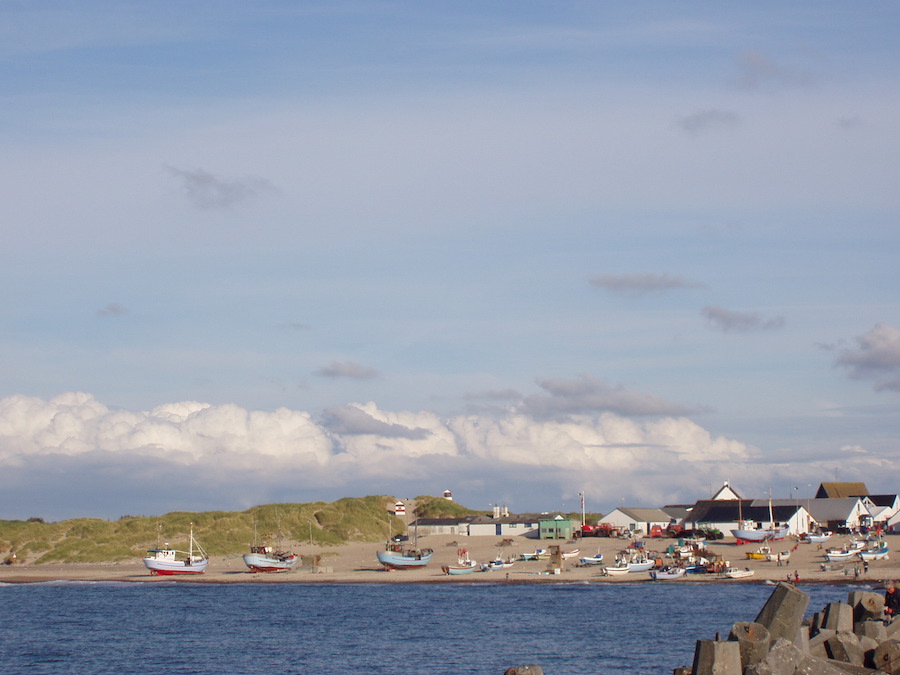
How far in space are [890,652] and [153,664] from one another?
41.6 metres

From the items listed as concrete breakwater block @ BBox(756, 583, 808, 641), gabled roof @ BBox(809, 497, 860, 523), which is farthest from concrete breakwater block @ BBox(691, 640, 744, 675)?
gabled roof @ BBox(809, 497, 860, 523)

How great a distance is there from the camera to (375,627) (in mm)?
67500

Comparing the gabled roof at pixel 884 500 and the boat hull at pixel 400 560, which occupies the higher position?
the gabled roof at pixel 884 500

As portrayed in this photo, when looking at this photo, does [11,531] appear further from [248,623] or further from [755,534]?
[755,534]

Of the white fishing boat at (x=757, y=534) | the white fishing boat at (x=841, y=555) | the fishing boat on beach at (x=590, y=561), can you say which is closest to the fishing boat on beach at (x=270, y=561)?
the fishing boat on beach at (x=590, y=561)

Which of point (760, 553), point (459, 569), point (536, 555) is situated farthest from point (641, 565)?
point (459, 569)

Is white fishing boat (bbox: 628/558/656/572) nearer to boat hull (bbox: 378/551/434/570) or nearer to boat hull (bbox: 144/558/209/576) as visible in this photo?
boat hull (bbox: 378/551/434/570)

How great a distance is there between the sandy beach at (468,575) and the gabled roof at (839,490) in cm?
5281

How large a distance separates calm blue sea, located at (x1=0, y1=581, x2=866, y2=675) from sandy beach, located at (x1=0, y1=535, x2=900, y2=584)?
476 cm

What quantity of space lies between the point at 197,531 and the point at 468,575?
162 ft

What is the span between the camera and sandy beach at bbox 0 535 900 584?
98.7m

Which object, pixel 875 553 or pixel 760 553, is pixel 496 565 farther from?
pixel 875 553

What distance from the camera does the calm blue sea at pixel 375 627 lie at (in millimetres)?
52000

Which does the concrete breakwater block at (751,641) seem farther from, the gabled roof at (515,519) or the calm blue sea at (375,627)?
the gabled roof at (515,519)
